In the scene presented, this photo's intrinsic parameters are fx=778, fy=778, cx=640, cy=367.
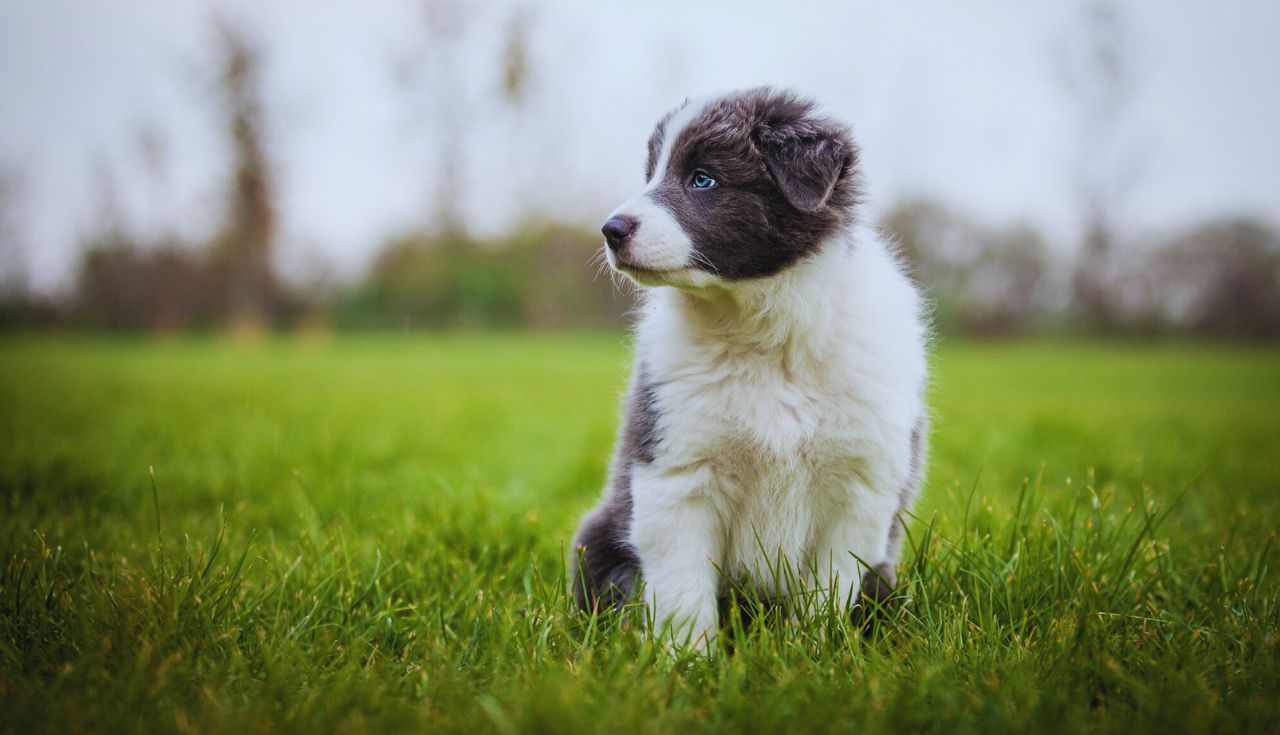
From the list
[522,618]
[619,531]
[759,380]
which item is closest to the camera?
[522,618]

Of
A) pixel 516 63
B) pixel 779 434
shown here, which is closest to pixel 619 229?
pixel 779 434

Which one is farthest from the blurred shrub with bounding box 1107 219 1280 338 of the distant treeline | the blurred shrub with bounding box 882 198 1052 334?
the blurred shrub with bounding box 882 198 1052 334

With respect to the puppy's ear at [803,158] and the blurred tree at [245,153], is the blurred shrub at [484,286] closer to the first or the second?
the blurred tree at [245,153]

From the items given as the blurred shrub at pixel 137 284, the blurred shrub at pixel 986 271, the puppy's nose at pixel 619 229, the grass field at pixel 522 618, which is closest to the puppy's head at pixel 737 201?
the puppy's nose at pixel 619 229

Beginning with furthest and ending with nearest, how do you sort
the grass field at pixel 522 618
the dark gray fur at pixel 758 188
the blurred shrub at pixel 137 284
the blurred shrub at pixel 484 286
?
1. the blurred shrub at pixel 137 284
2. the blurred shrub at pixel 484 286
3. the dark gray fur at pixel 758 188
4. the grass field at pixel 522 618

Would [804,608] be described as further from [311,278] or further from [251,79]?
[311,278]

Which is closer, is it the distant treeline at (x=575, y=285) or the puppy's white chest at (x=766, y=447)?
the puppy's white chest at (x=766, y=447)

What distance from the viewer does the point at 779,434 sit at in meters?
2.20

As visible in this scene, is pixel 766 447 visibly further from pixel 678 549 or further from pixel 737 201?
pixel 737 201

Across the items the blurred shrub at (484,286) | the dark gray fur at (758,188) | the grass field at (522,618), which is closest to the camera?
the grass field at (522,618)

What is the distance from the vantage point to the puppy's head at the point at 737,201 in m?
2.26

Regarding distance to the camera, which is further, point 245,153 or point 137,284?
point 137,284

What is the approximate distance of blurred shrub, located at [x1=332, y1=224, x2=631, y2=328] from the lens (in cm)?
2755

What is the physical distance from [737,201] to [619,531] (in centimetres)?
109
